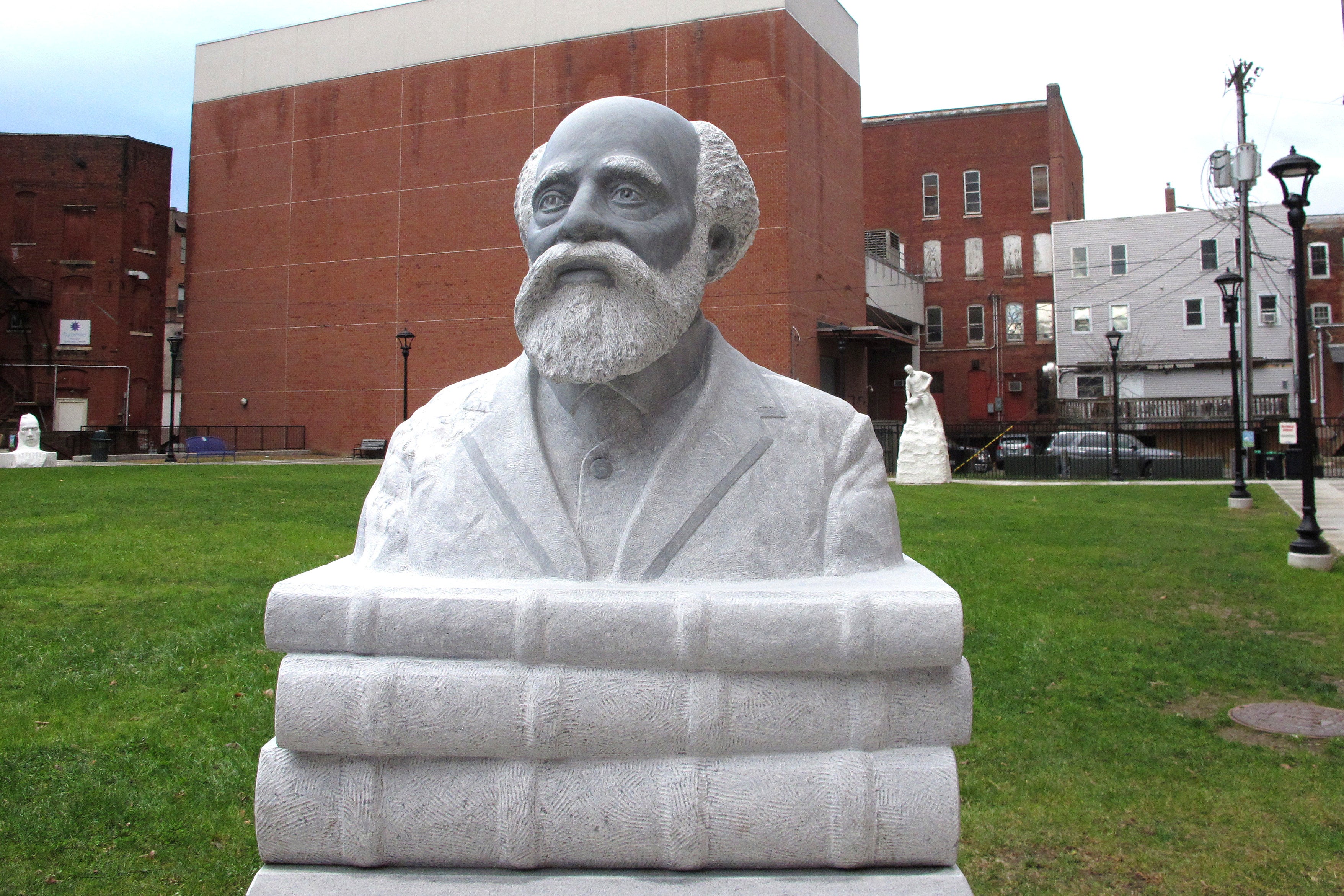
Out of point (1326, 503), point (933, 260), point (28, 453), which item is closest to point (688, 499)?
point (1326, 503)

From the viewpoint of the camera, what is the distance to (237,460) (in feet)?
97.9

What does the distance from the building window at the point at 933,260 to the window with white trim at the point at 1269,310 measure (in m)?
12.8

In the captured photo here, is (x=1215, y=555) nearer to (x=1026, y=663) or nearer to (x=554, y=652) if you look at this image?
(x=1026, y=663)

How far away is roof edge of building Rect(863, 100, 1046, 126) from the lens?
144 ft

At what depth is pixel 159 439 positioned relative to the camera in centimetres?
3719

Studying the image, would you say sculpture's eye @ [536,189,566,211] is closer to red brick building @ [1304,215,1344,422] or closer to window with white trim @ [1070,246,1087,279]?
red brick building @ [1304,215,1344,422]

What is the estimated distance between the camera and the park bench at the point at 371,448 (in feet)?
102

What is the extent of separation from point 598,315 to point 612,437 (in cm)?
38

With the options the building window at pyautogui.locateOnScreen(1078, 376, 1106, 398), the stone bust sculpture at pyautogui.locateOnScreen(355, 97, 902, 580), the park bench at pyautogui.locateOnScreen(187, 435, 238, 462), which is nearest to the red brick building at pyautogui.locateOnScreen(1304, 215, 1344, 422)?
the building window at pyautogui.locateOnScreen(1078, 376, 1106, 398)

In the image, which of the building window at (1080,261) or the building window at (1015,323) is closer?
the building window at (1080,261)

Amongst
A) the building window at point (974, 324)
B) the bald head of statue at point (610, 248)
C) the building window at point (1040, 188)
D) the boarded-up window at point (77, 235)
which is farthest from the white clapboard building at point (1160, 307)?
the boarded-up window at point (77, 235)

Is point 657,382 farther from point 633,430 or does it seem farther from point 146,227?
point 146,227

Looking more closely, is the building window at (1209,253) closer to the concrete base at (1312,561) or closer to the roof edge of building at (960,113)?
the roof edge of building at (960,113)

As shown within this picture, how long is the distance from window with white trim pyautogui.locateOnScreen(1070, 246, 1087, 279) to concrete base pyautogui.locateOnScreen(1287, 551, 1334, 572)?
3438 cm
